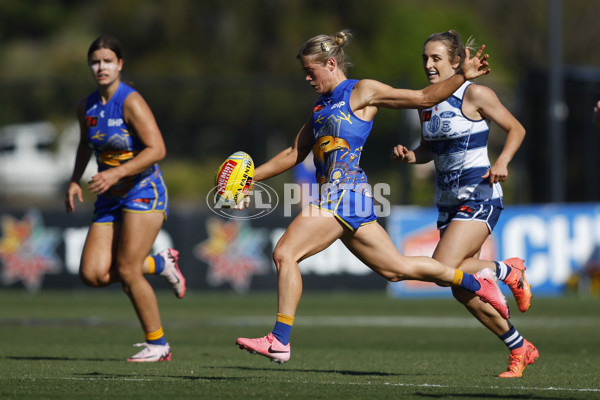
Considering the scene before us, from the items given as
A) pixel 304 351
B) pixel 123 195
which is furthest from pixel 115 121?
pixel 304 351

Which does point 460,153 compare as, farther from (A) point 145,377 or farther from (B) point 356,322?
(B) point 356,322

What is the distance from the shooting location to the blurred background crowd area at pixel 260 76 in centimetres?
2078

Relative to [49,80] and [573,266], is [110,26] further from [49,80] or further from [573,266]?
[573,266]

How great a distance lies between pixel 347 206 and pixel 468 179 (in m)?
1.20

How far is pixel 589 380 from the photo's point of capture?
727 centimetres

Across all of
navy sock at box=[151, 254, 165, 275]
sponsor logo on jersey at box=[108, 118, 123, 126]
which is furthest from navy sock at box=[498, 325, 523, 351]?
sponsor logo on jersey at box=[108, 118, 123, 126]

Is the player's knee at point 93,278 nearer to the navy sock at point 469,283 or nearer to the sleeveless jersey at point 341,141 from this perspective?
the sleeveless jersey at point 341,141

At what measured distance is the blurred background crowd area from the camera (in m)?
20.8

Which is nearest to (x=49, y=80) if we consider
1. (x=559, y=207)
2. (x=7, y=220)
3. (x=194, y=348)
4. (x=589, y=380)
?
(x=7, y=220)

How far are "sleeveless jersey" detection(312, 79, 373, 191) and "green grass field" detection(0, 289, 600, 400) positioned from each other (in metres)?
1.34

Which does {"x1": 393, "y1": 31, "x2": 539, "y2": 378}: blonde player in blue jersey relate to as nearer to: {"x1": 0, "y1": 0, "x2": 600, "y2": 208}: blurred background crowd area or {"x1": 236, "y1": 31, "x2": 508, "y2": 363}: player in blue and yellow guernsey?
{"x1": 236, "y1": 31, "x2": 508, "y2": 363}: player in blue and yellow guernsey

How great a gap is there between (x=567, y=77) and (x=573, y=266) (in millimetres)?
5831

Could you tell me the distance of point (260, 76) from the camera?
31891 mm

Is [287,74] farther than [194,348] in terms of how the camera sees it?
Yes
